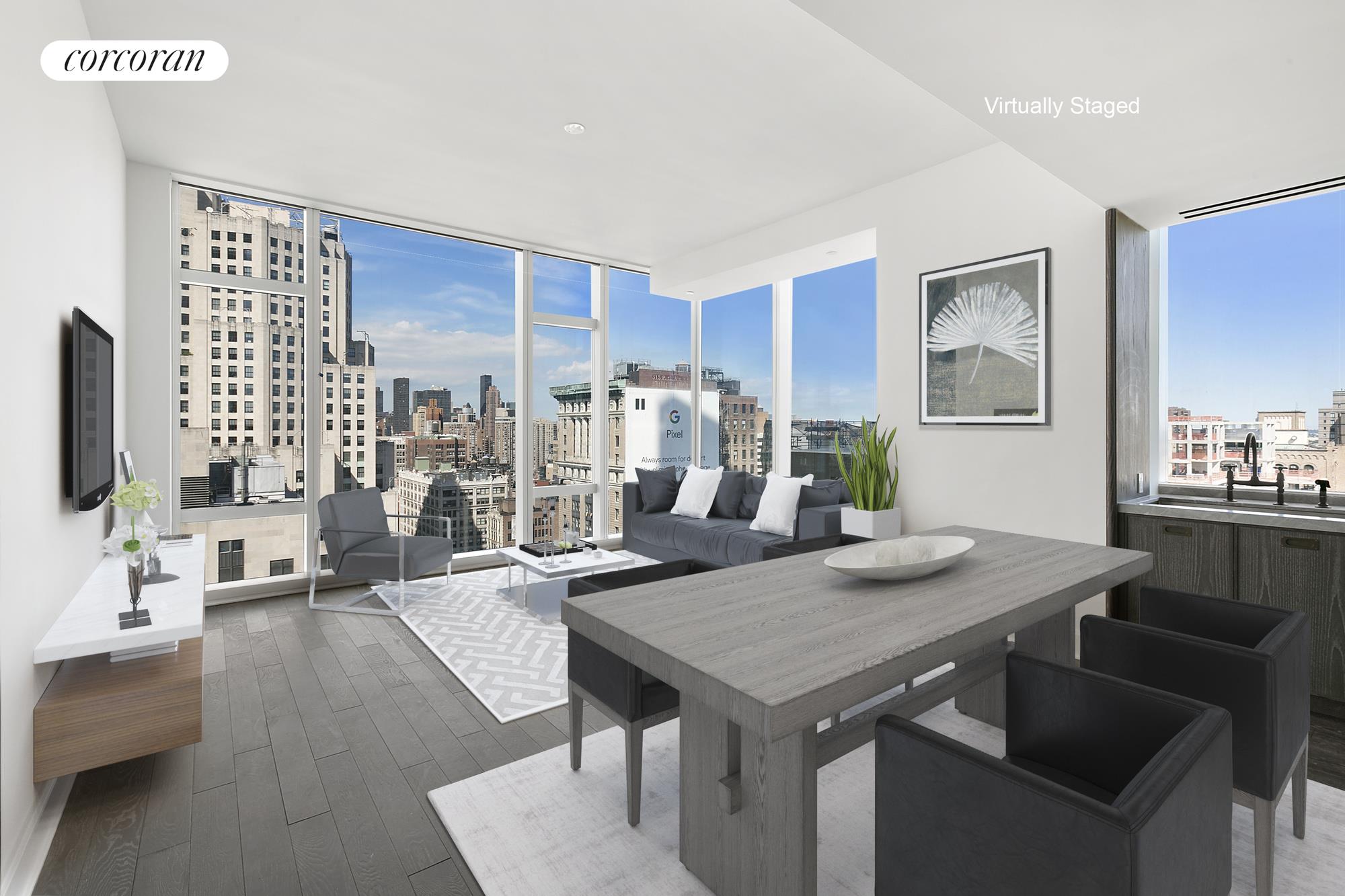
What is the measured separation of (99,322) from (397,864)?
10.1 feet

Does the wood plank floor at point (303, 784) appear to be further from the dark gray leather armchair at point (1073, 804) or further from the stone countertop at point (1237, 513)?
the dark gray leather armchair at point (1073, 804)

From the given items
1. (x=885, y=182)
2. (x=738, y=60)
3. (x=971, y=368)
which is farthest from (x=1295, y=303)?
(x=738, y=60)

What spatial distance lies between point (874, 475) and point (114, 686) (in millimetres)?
3834

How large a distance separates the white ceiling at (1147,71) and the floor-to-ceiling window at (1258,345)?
1.75ft

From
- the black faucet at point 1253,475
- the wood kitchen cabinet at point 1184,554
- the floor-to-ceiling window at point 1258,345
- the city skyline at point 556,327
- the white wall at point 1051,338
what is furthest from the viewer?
the city skyline at point 556,327

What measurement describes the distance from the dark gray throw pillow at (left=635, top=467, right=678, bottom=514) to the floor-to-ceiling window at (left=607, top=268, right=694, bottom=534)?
40 centimetres

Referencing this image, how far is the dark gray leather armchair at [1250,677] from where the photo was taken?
1.53m

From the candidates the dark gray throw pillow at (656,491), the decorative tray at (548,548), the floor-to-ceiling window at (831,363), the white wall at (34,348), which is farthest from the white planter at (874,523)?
the white wall at (34,348)

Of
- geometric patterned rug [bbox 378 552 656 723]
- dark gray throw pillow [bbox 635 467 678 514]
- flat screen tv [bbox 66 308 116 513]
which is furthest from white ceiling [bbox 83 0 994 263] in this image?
→ geometric patterned rug [bbox 378 552 656 723]

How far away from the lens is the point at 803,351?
6.15 metres

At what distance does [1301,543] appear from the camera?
2.64 meters

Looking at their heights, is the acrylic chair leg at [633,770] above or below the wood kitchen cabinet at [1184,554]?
below

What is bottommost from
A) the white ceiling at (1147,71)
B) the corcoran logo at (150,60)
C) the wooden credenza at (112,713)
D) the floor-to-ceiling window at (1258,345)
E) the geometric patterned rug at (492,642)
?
the geometric patterned rug at (492,642)

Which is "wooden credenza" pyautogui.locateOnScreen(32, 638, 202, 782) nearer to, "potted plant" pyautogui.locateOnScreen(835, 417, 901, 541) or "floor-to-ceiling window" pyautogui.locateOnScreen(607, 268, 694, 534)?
"potted plant" pyautogui.locateOnScreen(835, 417, 901, 541)
